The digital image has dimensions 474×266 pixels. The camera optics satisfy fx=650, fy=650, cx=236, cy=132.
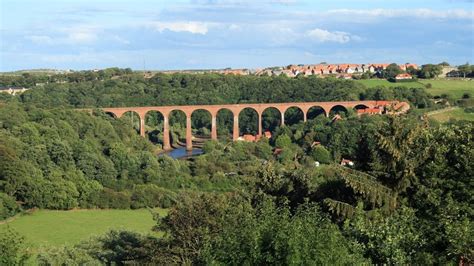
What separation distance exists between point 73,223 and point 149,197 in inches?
213

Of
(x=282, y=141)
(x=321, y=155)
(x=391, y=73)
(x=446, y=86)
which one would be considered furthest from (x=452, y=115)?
(x=391, y=73)

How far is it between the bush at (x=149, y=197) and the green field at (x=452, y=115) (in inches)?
1216

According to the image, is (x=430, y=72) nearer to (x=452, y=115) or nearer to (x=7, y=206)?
(x=452, y=115)

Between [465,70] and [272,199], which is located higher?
[465,70]

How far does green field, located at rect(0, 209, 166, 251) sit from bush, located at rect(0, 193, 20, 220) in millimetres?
450

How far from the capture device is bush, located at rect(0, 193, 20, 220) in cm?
3253

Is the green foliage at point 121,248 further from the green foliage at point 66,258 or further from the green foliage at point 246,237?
the green foliage at point 246,237

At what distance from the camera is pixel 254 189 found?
65.4 feet

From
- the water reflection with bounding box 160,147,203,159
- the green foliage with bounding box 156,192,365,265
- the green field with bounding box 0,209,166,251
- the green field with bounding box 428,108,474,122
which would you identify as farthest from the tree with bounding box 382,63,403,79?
the green foliage with bounding box 156,192,365,265

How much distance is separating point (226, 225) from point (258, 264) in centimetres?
371

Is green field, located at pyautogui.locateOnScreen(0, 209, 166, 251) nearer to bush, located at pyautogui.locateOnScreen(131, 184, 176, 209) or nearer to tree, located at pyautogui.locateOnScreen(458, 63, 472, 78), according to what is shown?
bush, located at pyautogui.locateOnScreen(131, 184, 176, 209)

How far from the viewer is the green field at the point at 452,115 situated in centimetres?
5818

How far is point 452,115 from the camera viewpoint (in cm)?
5981

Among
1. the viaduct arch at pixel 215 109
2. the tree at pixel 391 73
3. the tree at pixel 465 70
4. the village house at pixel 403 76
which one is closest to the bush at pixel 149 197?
the viaduct arch at pixel 215 109
